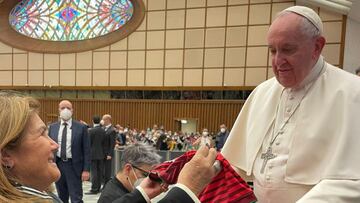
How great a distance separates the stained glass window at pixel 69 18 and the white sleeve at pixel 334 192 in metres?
16.9

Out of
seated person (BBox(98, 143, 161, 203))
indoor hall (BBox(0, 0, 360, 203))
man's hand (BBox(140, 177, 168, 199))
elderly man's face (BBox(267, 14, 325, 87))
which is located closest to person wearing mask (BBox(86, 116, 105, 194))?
seated person (BBox(98, 143, 161, 203))

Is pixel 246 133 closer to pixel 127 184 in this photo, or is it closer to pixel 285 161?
pixel 285 161

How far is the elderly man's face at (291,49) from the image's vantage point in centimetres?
108

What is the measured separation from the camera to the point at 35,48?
1775 cm

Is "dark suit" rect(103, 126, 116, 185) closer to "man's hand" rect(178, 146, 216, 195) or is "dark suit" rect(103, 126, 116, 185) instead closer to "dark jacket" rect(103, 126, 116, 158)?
"dark jacket" rect(103, 126, 116, 158)

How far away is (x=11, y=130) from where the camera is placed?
98 centimetres

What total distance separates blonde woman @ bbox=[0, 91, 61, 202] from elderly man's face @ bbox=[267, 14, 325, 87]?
0.84 m

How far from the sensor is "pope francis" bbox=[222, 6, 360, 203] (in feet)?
3.22

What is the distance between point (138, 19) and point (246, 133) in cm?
1588

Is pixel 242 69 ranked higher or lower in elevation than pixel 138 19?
lower

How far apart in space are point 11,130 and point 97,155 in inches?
215

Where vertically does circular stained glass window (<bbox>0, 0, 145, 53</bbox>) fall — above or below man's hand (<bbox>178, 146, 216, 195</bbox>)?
above

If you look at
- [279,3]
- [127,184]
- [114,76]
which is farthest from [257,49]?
[127,184]

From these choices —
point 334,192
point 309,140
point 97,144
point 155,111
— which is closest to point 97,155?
point 97,144
